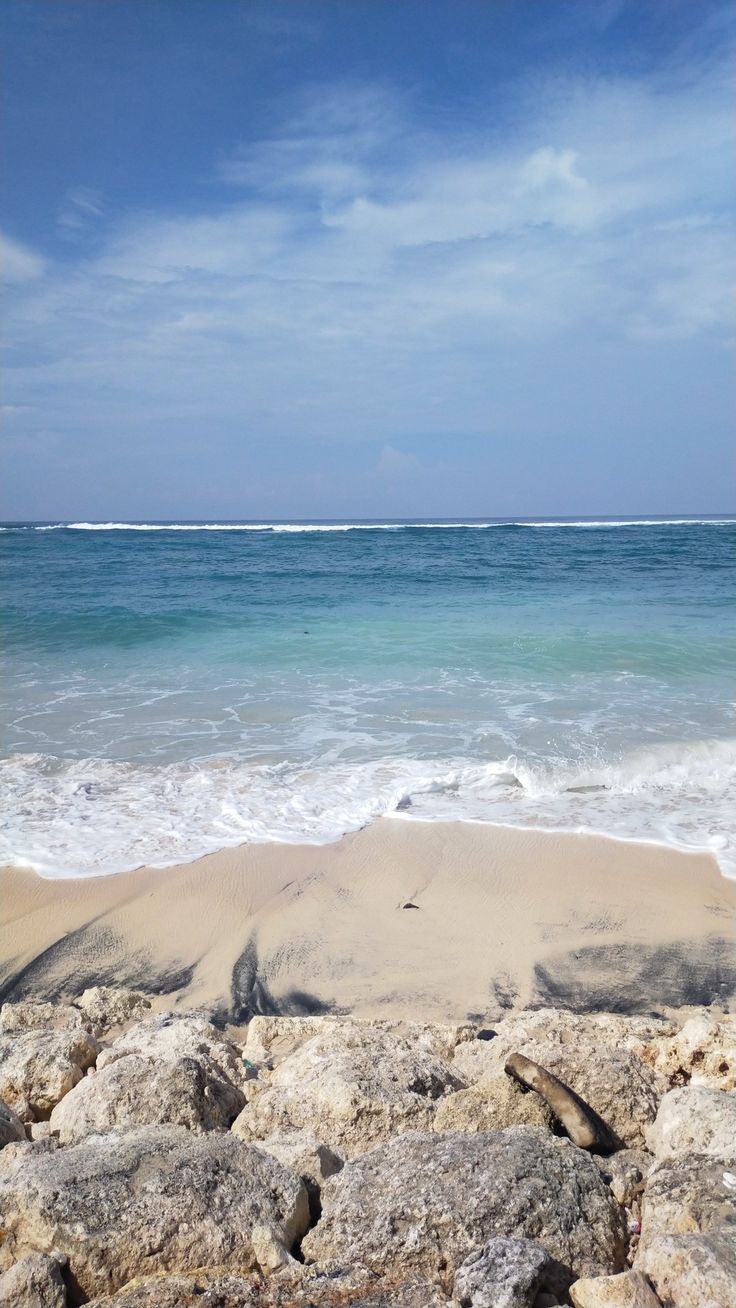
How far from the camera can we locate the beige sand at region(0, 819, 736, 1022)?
4.08 metres

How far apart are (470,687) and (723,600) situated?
34.4 ft

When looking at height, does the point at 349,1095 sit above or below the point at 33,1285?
below

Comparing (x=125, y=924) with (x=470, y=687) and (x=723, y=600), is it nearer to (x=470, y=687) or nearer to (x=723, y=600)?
(x=470, y=687)

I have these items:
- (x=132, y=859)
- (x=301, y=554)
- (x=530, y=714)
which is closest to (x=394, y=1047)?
(x=132, y=859)

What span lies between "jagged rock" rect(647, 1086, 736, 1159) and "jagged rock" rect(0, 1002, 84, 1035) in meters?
2.44

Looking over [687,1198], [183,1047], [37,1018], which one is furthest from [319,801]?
[687,1198]

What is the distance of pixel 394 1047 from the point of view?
3.09 m

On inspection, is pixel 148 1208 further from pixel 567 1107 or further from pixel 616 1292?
pixel 567 1107

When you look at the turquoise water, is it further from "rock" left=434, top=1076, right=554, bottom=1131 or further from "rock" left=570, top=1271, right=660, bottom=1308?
"rock" left=570, top=1271, right=660, bottom=1308

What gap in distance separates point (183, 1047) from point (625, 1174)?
168 cm

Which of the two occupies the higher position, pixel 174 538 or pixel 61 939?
pixel 174 538

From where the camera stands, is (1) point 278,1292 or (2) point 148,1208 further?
(2) point 148,1208

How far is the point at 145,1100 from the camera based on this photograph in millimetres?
2686

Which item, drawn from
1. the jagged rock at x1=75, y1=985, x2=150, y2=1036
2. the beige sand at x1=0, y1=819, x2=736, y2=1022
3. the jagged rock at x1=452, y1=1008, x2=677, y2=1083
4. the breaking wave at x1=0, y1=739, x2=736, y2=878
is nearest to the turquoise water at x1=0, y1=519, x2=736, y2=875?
the breaking wave at x1=0, y1=739, x2=736, y2=878
